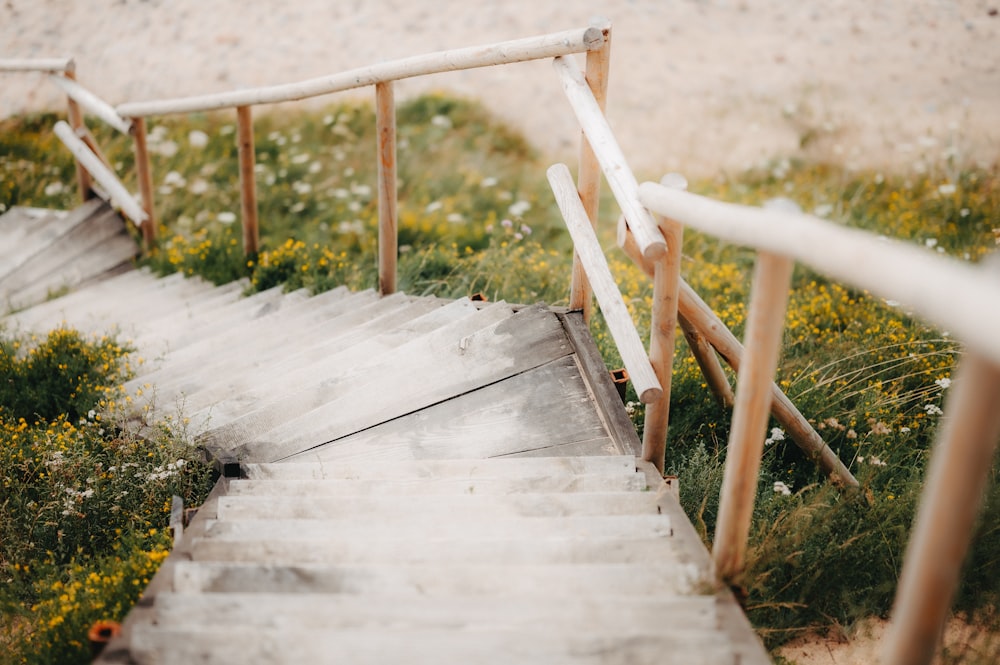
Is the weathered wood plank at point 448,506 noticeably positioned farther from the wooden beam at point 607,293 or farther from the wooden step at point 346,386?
the wooden step at point 346,386

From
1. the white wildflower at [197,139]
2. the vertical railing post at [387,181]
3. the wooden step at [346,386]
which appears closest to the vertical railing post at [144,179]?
the white wildflower at [197,139]

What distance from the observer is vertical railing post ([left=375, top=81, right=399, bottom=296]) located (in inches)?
163

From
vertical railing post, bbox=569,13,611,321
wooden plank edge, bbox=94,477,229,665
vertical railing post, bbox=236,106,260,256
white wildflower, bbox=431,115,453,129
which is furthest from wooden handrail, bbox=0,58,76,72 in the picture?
wooden plank edge, bbox=94,477,229,665

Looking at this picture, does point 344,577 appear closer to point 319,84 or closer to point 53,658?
point 53,658

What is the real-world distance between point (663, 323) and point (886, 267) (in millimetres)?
1412

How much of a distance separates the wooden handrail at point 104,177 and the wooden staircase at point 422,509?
2.37 meters

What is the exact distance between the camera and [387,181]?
14.0ft

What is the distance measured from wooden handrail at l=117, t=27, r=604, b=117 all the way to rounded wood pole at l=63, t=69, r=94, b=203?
823 millimetres

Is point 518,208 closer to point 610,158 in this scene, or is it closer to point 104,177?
point 104,177

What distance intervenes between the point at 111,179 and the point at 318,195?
65.6 inches

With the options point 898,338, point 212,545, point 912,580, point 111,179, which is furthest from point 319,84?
point 912,580

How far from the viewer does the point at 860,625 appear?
269cm

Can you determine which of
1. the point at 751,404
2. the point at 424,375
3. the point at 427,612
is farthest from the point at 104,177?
the point at 751,404

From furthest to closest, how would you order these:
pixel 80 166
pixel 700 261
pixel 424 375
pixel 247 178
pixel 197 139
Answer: pixel 197 139, pixel 80 166, pixel 700 261, pixel 247 178, pixel 424 375
